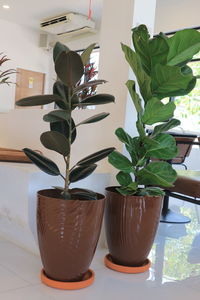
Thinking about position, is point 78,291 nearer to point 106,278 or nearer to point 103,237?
point 106,278

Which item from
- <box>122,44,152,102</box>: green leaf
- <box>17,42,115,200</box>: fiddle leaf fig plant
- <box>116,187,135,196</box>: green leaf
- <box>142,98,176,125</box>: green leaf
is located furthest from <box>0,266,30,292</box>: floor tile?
<box>122,44,152,102</box>: green leaf

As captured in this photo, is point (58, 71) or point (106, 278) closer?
point (58, 71)

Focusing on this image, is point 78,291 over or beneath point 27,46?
beneath

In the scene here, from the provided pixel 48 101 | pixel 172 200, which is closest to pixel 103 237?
pixel 48 101

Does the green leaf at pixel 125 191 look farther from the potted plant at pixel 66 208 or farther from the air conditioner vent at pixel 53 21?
the air conditioner vent at pixel 53 21

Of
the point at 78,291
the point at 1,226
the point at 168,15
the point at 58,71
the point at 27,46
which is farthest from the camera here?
the point at 27,46

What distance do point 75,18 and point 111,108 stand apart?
572 centimetres

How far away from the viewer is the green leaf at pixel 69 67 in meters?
1.54

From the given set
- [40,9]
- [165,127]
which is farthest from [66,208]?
[40,9]

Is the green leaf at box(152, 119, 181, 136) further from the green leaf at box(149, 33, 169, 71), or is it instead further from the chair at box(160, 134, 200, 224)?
the chair at box(160, 134, 200, 224)

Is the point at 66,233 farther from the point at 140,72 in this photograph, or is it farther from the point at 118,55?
the point at 118,55

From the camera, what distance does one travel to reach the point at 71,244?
1661mm

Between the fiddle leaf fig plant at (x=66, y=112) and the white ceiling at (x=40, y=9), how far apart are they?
567 centimetres

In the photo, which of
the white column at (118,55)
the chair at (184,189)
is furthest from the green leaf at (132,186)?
the chair at (184,189)
